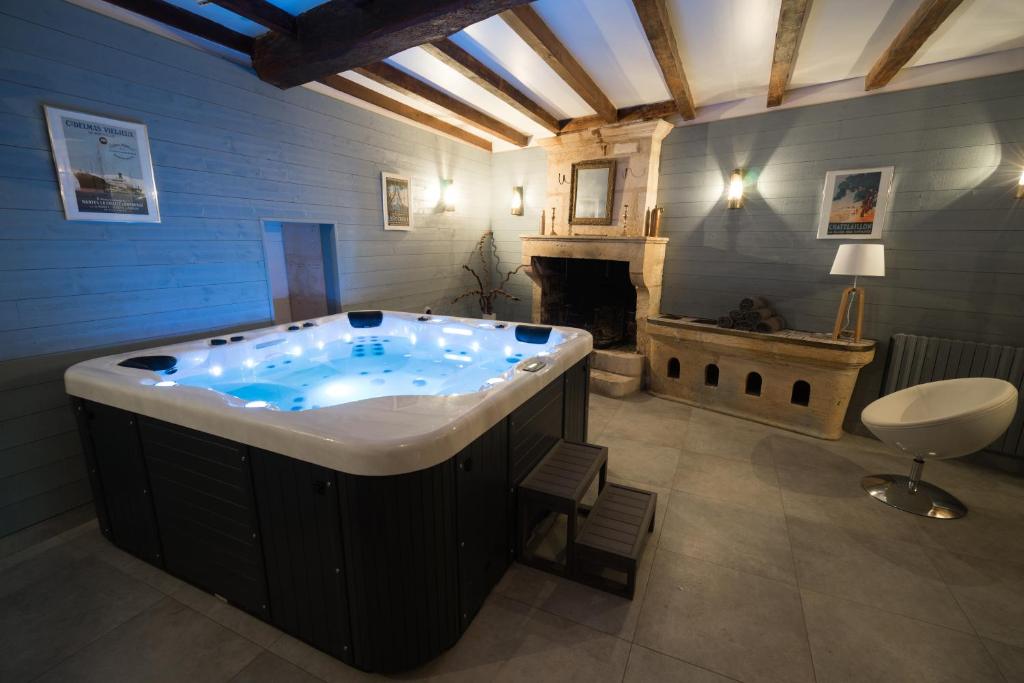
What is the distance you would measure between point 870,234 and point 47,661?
4669 mm

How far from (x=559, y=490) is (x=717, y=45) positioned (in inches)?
105

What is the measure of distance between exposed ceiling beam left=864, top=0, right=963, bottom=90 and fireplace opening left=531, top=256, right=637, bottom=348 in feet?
7.06

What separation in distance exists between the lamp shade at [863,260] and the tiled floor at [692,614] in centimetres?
137

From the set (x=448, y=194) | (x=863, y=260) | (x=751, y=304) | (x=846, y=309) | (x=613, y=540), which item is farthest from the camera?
(x=448, y=194)

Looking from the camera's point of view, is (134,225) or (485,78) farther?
(485,78)

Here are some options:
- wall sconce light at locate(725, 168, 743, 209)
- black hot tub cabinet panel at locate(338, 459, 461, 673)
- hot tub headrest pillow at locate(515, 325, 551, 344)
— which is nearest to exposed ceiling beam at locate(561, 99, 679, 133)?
wall sconce light at locate(725, 168, 743, 209)

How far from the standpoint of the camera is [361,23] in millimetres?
1991

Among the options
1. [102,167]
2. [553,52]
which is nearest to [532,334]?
[553,52]

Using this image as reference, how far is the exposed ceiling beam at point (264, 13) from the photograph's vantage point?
191 cm

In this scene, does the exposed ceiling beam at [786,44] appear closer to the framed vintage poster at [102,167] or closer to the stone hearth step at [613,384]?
the stone hearth step at [613,384]

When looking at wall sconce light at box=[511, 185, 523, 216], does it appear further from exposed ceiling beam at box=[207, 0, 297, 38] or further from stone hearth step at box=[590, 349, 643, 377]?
exposed ceiling beam at box=[207, 0, 297, 38]

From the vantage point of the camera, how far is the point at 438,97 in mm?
3332

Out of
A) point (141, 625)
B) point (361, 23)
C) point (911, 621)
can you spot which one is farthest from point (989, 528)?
point (361, 23)

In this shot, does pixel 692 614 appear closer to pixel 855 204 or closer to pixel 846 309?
pixel 846 309
